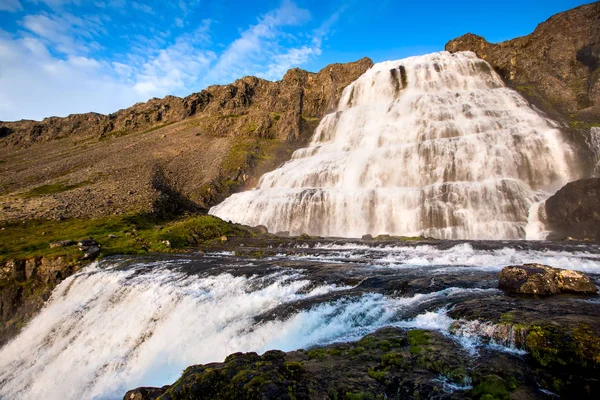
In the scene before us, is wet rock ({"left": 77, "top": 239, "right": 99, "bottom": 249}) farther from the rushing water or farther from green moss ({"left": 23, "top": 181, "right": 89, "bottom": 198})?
green moss ({"left": 23, "top": 181, "right": 89, "bottom": 198})

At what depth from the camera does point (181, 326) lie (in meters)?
12.7

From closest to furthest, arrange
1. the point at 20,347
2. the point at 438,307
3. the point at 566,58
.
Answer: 1. the point at 438,307
2. the point at 20,347
3. the point at 566,58

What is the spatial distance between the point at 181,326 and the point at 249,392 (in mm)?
8262

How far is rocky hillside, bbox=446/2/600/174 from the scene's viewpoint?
5278 cm

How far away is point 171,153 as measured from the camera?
256 ft

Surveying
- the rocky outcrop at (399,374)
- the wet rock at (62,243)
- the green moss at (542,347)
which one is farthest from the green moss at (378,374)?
the wet rock at (62,243)

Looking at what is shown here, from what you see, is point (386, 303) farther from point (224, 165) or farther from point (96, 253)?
point (224, 165)

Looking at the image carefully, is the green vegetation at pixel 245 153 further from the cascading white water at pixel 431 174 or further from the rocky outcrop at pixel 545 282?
the rocky outcrop at pixel 545 282

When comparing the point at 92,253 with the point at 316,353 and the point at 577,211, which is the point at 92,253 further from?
the point at 577,211

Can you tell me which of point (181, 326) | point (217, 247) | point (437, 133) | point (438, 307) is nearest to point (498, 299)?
point (438, 307)

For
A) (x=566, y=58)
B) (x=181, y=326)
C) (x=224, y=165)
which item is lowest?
(x=181, y=326)

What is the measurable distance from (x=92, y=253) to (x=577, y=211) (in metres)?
40.5

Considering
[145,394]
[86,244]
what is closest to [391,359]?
[145,394]

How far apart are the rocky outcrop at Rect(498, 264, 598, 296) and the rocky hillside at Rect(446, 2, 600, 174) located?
4655 centimetres
